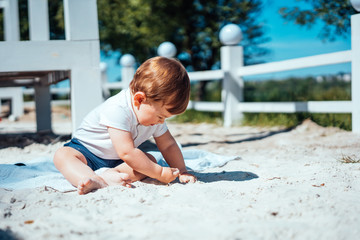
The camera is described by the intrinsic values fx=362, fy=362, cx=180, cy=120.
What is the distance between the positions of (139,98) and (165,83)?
175 millimetres

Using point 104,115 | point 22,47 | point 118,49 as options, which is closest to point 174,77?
point 104,115

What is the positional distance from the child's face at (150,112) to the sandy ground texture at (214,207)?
1.07ft

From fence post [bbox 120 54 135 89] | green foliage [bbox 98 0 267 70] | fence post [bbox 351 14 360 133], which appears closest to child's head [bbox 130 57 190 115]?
fence post [bbox 351 14 360 133]

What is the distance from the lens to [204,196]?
1566 millimetres

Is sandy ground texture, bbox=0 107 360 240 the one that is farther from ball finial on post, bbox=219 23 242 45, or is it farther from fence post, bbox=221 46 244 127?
ball finial on post, bbox=219 23 242 45

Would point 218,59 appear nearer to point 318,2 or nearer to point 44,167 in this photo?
point 318,2

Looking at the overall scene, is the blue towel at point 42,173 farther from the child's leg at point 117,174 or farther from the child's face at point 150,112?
the child's face at point 150,112

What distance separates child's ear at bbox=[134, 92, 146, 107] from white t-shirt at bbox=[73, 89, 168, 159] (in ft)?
0.19

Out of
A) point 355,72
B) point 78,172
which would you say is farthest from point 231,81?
point 78,172

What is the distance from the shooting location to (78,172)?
178 cm

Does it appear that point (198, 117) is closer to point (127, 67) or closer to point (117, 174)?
point (127, 67)

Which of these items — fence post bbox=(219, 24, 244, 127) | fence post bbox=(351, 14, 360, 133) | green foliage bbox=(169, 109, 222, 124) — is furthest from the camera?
green foliage bbox=(169, 109, 222, 124)

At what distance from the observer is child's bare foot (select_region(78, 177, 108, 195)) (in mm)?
1618

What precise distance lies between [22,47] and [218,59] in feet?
22.8
